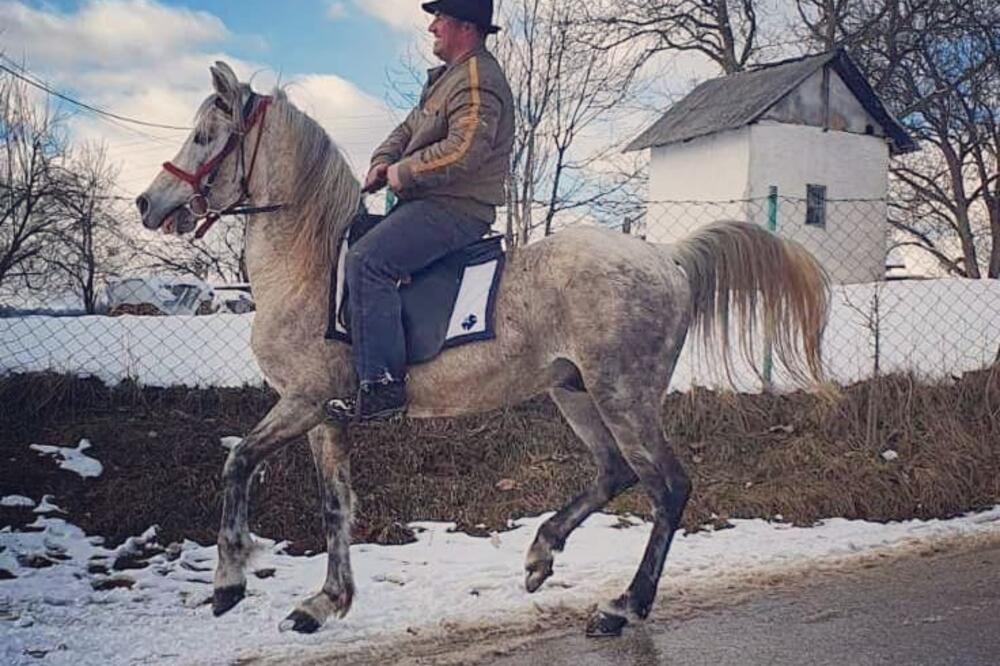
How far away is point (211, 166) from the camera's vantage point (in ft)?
14.4

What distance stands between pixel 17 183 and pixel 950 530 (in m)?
17.8

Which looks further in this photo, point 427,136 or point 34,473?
point 34,473

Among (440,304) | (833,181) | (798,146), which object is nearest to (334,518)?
(440,304)

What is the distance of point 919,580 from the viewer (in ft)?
15.9

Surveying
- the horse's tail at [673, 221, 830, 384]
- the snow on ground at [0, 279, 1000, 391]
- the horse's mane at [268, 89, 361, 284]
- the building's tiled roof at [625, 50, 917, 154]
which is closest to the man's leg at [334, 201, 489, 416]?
the horse's mane at [268, 89, 361, 284]

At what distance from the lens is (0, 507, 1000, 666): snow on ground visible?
3.97m

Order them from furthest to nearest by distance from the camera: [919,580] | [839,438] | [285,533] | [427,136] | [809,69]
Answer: [809,69], [839,438], [285,533], [919,580], [427,136]

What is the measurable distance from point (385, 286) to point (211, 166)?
1045 mm

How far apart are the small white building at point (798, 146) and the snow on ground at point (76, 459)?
80.9 ft

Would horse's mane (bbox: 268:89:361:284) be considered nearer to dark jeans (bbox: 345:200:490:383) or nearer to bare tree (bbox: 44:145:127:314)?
Answer: dark jeans (bbox: 345:200:490:383)

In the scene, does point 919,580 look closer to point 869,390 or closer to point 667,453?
point 667,453

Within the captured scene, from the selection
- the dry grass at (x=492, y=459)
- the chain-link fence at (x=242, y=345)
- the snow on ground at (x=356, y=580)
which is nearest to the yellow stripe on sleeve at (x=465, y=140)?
the chain-link fence at (x=242, y=345)

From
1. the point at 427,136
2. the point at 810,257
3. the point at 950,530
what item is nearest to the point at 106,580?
the point at 427,136

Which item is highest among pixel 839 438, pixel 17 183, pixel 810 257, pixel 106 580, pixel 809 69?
pixel 809 69
